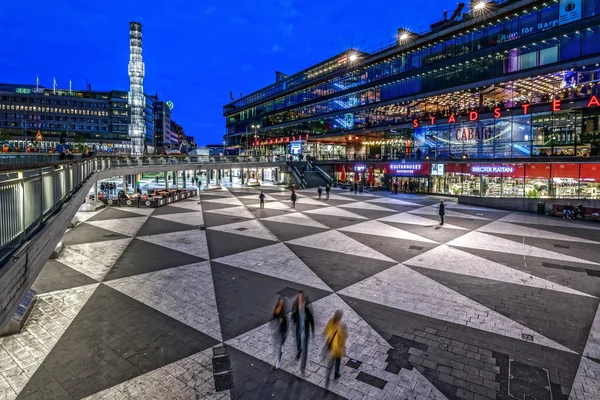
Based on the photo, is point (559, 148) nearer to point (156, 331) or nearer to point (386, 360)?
point (386, 360)

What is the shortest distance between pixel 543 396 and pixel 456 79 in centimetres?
3922

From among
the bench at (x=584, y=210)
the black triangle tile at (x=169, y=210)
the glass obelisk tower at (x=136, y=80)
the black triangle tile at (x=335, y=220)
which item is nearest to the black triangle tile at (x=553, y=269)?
the black triangle tile at (x=335, y=220)

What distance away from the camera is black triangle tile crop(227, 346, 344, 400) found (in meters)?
5.91

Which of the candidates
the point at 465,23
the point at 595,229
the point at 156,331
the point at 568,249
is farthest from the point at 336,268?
the point at 465,23

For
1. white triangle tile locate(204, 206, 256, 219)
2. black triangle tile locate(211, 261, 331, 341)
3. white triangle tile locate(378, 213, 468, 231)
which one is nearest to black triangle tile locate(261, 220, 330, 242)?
white triangle tile locate(204, 206, 256, 219)

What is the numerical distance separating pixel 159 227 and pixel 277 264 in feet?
36.0

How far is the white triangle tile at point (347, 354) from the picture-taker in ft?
20.1

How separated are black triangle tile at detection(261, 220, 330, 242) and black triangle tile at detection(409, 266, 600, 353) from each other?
8256mm

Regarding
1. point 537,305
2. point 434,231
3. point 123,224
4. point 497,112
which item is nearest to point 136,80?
point 123,224

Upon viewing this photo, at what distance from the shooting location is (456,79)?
38.0 metres

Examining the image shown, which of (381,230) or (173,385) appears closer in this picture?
(173,385)

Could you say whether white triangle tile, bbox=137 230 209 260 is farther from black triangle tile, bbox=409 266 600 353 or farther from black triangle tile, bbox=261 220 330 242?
black triangle tile, bbox=409 266 600 353

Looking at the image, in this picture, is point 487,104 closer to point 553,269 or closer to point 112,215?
point 553,269

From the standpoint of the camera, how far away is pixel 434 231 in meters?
20.0
